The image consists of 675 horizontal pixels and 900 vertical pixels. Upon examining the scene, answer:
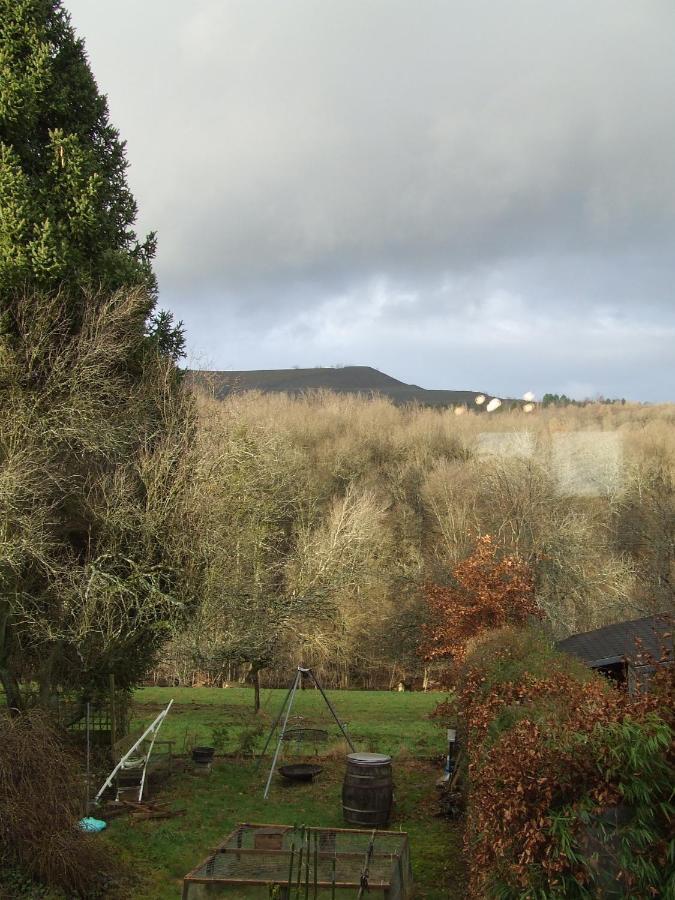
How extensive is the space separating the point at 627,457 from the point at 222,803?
37162 mm

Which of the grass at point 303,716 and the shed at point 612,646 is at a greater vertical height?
the shed at point 612,646

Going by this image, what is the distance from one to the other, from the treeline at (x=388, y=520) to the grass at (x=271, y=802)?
2.25 meters

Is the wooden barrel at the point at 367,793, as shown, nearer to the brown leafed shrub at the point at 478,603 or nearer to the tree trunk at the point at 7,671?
the brown leafed shrub at the point at 478,603

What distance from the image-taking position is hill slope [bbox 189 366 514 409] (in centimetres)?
6125

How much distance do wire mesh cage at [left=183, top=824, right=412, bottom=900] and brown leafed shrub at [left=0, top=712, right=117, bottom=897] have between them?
1343 millimetres

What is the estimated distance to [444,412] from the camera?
55125mm

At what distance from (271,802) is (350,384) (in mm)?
57432

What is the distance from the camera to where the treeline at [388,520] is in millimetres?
20094

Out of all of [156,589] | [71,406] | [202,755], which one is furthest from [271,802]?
[71,406]

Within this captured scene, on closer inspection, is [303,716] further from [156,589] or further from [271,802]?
[156,589]

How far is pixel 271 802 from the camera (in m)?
12.8

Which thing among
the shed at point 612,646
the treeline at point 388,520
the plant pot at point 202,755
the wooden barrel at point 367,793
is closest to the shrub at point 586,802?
the wooden barrel at point 367,793

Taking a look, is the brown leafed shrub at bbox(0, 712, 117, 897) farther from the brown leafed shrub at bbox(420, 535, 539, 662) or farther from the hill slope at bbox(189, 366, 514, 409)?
the hill slope at bbox(189, 366, 514, 409)

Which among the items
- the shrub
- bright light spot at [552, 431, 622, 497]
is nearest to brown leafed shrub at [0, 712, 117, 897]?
the shrub
